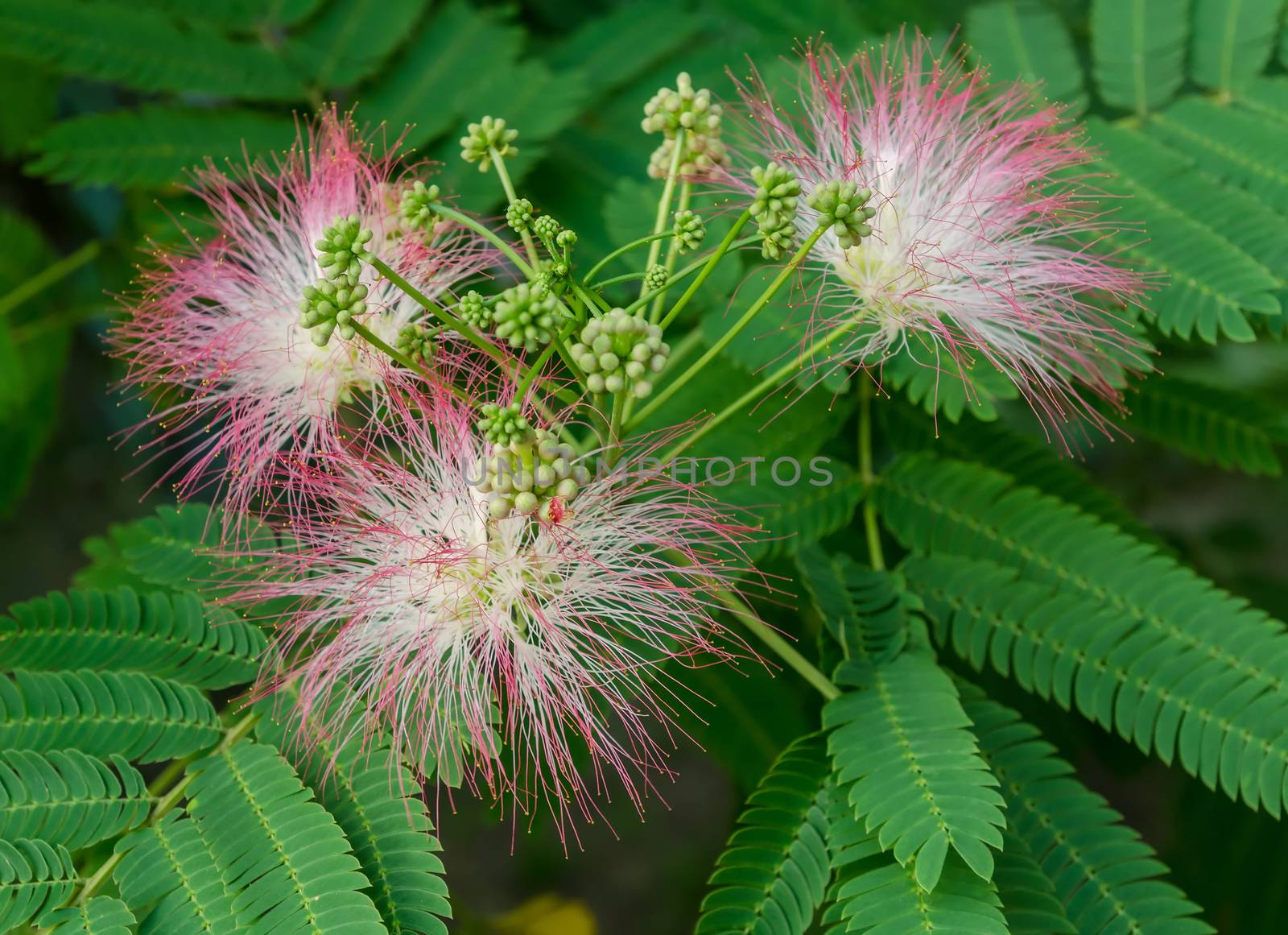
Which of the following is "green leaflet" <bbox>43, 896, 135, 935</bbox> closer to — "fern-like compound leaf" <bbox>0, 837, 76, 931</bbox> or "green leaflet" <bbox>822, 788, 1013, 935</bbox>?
"fern-like compound leaf" <bbox>0, 837, 76, 931</bbox>

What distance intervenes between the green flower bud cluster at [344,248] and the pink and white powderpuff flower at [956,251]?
83 cm

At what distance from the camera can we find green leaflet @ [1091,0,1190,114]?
271 cm

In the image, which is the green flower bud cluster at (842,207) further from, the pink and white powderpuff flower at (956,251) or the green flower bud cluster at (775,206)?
the pink and white powderpuff flower at (956,251)

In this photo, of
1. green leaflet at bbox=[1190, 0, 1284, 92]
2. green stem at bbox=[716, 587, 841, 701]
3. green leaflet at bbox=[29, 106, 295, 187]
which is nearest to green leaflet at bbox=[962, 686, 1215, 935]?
green stem at bbox=[716, 587, 841, 701]

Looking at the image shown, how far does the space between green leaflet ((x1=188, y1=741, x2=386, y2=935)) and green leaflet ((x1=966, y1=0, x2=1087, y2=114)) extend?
250cm

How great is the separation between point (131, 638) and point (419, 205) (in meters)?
1.06

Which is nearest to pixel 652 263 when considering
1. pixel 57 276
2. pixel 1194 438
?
pixel 1194 438

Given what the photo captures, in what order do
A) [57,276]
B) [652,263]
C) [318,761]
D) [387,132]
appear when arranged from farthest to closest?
[57,276] < [387,132] < [318,761] < [652,263]

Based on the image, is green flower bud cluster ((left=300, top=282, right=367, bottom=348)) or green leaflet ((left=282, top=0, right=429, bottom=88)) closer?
green flower bud cluster ((left=300, top=282, right=367, bottom=348))

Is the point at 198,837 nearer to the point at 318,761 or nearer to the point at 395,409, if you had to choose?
the point at 318,761

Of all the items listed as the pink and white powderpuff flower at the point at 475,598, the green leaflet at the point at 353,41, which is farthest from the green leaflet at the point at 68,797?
the green leaflet at the point at 353,41

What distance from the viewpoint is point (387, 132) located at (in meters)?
2.80

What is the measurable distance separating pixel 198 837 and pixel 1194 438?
2.48 meters

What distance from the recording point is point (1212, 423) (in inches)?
102
